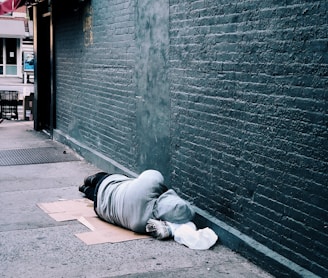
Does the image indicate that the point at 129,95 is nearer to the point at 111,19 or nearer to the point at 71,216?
the point at 111,19

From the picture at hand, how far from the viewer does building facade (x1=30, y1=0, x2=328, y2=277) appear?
4.52 m

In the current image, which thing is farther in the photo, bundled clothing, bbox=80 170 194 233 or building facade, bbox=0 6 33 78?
building facade, bbox=0 6 33 78

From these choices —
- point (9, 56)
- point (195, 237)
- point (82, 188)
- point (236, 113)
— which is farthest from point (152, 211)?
point (9, 56)

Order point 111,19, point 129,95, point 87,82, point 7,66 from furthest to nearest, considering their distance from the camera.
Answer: point 7,66 → point 87,82 → point 111,19 → point 129,95

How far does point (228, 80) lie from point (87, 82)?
5301 millimetres

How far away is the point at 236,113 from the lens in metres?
5.48

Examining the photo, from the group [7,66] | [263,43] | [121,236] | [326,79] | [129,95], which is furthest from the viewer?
[7,66]

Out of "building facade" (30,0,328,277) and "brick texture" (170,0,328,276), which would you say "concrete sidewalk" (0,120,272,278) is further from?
"brick texture" (170,0,328,276)

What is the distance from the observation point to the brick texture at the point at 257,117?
176 inches

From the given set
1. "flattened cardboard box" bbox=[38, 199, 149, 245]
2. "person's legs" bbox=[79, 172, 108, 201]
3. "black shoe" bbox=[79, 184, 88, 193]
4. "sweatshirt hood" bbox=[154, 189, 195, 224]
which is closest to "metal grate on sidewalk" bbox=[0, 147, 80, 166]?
"black shoe" bbox=[79, 184, 88, 193]

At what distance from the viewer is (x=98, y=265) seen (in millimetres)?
5176

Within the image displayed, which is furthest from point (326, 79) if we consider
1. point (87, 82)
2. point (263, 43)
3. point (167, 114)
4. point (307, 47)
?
point (87, 82)

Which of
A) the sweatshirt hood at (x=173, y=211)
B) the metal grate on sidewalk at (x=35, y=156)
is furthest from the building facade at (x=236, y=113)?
the metal grate on sidewalk at (x=35, y=156)

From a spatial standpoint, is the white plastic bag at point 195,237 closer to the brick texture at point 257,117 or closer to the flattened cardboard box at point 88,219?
the brick texture at point 257,117
